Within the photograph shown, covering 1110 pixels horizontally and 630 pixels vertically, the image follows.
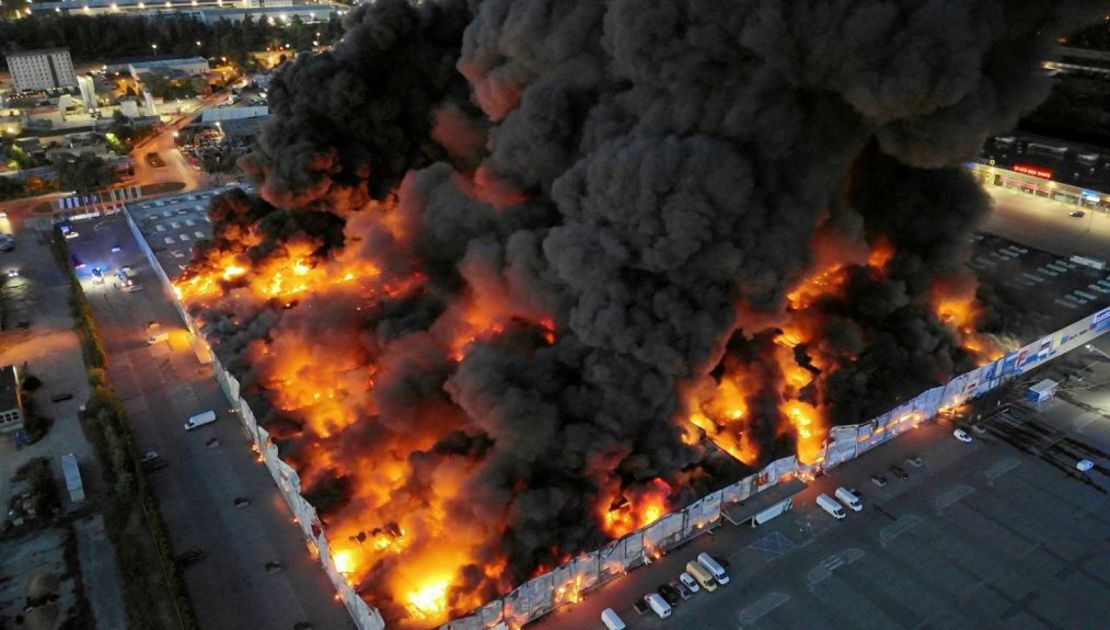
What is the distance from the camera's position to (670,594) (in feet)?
86.4

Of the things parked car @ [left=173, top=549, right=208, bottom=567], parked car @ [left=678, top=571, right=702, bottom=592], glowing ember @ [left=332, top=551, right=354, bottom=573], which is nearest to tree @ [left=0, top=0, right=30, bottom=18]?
parked car @ [left=173, top=549, right=208, bottom=567]

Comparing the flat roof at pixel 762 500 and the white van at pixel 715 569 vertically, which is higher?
the flat roof at pixel 762 500

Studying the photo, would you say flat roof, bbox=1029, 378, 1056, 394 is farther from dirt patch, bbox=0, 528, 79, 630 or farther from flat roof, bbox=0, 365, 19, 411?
flat roof, bbox=0, 365, 19, 411

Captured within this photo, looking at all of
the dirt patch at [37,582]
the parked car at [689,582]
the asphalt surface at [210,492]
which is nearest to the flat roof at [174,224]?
the asphalt surface at [210,492]

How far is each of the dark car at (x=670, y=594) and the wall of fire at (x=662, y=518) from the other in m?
1.22

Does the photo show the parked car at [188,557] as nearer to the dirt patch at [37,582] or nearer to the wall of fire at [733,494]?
the dirt patch at [37,582]

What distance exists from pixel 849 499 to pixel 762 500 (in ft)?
10.4

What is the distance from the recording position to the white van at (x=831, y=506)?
96.3 ft

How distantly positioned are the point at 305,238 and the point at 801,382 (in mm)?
26238

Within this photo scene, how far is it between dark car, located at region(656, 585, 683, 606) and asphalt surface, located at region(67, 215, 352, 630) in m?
9.77

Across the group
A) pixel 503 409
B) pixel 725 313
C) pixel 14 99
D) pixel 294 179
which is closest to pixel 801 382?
pixel 725 313

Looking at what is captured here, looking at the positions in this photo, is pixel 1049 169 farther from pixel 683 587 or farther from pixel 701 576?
pixel 683 587

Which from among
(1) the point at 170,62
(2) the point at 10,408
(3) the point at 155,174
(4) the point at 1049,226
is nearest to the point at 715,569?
(2) the point at 10,408

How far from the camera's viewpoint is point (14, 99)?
84688 mm
